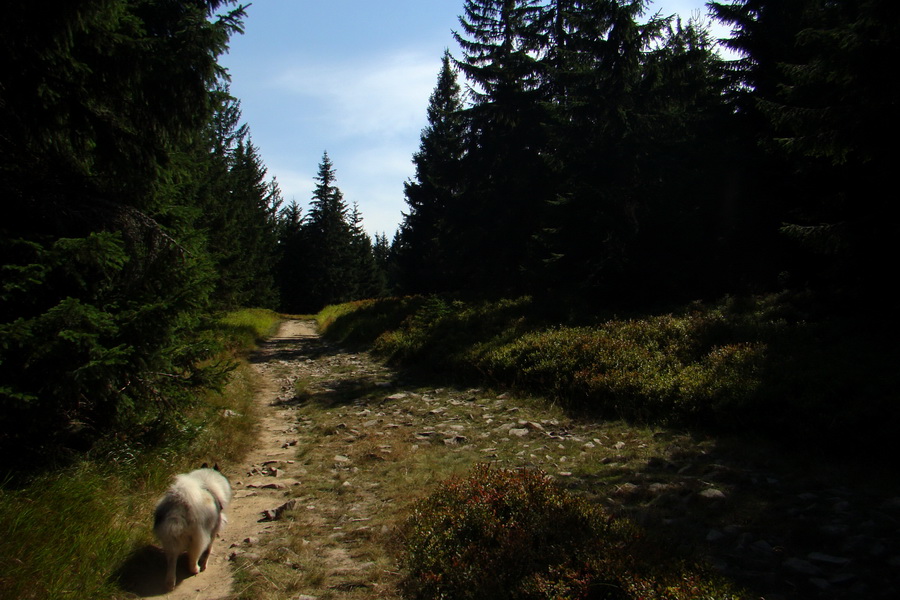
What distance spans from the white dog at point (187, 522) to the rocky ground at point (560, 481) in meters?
0.17

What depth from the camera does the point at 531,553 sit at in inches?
145

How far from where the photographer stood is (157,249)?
571 cm

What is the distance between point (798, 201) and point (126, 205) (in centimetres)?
1612

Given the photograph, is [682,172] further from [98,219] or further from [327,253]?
[327,253]

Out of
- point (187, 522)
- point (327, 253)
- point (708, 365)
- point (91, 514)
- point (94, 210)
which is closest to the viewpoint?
point (187, 522)

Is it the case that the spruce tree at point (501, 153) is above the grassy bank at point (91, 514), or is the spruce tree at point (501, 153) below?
above

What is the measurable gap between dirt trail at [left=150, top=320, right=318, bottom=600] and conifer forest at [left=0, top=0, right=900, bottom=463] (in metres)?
1.38

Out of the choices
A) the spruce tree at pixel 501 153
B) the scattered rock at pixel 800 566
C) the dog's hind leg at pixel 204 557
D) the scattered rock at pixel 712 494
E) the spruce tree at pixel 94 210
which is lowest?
the dog's hind leg at pixel 204 557

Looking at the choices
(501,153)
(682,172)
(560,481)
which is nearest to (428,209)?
(501,153)

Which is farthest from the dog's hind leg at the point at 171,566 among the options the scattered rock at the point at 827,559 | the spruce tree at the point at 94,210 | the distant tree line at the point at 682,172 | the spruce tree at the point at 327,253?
the spruce tree at the point at 327,253

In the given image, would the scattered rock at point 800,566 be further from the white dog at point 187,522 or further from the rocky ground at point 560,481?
the white dog at point 187,522

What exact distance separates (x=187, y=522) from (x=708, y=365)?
8.06 metres

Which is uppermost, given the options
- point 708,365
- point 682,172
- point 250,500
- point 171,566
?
point 682,172

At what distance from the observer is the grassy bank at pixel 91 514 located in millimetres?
3379
